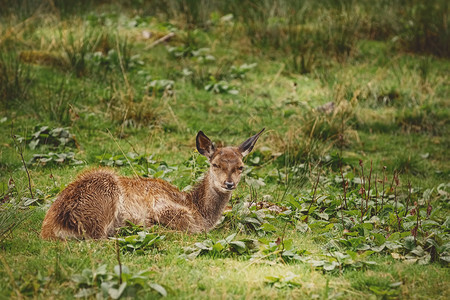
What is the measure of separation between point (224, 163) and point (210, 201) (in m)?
0.47

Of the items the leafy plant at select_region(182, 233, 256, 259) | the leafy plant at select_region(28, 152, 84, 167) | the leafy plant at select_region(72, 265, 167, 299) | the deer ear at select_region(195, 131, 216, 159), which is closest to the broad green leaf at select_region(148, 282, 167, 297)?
the leafy plant at select_region(72, 265, 167, 299)

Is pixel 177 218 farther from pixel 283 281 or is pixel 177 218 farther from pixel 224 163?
pixel 283 281

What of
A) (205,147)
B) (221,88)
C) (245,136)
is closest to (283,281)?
(205,147)

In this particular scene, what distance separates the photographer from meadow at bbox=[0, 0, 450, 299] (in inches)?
185

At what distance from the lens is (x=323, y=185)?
7.59 meters

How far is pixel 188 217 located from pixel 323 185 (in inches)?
89.3


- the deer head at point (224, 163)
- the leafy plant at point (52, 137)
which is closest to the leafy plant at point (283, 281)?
the deer head at point (224, 163)

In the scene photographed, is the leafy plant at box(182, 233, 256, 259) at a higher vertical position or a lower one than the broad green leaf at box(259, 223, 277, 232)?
higher

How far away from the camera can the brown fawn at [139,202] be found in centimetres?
533

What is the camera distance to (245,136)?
29.8 ft

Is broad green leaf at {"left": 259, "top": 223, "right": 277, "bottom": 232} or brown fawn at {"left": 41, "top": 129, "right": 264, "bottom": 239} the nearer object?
brown fawn at {"left": 41, "top": 129, "right": 264, "bottom": 239}

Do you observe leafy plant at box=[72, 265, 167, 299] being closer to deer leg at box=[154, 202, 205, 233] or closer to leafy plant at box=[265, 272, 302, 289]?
leafy plant at box=[265, 272, 302, 289]

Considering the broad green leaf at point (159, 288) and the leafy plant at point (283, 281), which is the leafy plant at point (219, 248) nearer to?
the leafy plant at point (283, 281)

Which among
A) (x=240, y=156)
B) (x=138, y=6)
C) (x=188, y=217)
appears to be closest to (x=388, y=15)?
(x=138, y=6)
